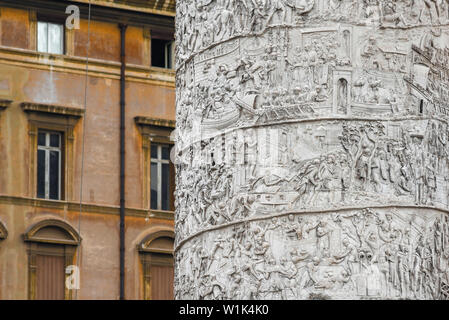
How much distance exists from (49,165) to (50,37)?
185 centimetres

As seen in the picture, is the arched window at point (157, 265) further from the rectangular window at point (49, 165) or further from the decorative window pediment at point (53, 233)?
the rectangular window at point (49, 165)

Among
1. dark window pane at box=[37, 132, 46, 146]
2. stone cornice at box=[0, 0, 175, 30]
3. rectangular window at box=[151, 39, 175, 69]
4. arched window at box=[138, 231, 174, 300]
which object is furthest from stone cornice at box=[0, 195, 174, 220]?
stone cornice at box=[0, 0, 175, 30]

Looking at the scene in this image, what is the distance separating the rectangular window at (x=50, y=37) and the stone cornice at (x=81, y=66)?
0.42 feet

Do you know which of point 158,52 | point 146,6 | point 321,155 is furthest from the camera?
point 158,52

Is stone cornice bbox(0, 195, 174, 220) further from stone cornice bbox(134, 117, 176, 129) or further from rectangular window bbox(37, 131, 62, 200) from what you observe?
stone cornice bbox(134, 117, 176, 129)

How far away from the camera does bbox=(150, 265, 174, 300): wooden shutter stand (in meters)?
24.2

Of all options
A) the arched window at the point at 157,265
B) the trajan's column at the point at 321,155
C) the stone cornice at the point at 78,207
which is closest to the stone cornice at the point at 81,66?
the stone cornice at the point at 78,207

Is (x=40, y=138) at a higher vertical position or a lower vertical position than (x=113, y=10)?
lower

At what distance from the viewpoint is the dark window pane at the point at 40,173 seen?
2370 centimetres

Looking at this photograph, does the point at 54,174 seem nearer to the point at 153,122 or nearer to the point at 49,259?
the point at 49,259

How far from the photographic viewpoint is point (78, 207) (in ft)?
78.1

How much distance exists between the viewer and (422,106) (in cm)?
1003

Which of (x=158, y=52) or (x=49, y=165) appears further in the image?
(x=158, y=52)

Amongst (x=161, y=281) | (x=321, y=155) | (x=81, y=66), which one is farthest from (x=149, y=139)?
(x=321, y=155)
